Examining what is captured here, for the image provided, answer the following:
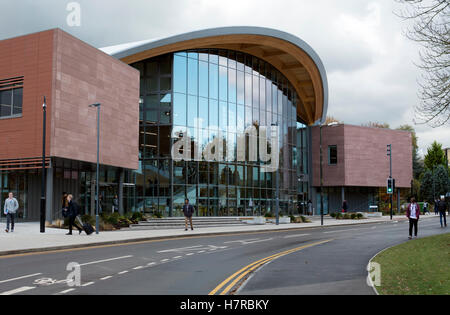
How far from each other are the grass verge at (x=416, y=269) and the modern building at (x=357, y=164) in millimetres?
44476

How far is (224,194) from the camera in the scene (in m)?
43.0

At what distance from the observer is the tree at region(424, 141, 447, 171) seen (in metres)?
96.9

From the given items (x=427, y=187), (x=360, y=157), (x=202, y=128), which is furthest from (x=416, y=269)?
(x=427, y=187)

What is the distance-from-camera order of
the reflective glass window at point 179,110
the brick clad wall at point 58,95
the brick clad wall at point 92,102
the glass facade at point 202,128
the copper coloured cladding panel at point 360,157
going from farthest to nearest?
the copper coloured cladding panel at point 360,157
the reflective glass window at point 179,110
the glass facade at point 202,128
the brick clad wall at point 92,102
the brick clad wall at point 58,95

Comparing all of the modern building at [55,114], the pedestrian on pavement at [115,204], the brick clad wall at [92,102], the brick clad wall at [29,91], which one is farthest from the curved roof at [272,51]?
the pedestrian on pavement at [115,204]

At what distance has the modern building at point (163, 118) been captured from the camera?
28.4 meters

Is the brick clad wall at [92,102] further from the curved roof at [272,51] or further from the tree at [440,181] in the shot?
the tree at [440,181]

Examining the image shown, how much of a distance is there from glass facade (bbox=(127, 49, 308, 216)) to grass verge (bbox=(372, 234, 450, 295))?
25.3 m

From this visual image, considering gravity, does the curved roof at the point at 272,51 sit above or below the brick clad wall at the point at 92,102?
above

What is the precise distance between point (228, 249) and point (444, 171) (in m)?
77.1

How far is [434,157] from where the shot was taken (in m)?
97.3

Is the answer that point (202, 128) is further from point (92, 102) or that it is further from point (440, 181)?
point (440, 181)
